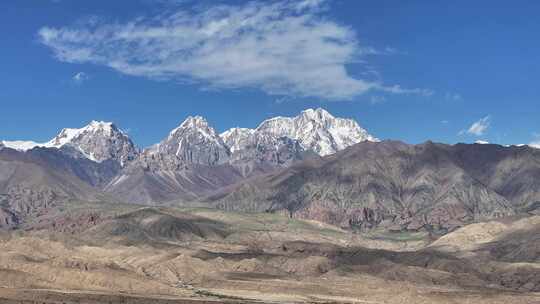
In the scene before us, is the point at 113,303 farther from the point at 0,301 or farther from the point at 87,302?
the point at 0,301

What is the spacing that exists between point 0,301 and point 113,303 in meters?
27.2

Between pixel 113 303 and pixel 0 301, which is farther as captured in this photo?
pixel 113 303

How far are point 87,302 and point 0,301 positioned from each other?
21.2 metres

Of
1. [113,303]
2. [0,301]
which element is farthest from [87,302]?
[0,301]

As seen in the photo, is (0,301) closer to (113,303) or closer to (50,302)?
(50,302)

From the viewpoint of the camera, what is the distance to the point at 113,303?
198625 mm

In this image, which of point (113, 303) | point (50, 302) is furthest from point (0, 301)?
point (113, 303)

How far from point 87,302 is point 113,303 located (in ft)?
20.7

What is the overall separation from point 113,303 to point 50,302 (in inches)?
609

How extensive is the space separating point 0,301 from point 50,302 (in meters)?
11.7

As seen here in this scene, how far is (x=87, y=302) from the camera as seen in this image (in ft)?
648

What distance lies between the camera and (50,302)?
192 metres
